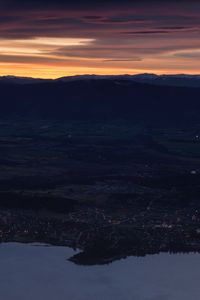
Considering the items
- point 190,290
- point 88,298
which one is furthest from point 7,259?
point 190,290

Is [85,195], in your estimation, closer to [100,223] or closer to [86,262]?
[100,223]

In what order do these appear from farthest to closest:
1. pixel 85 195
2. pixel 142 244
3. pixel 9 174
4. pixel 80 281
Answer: pixel 9 174 < pixel 85 195 < pixel 142 244 < pixel 80 281

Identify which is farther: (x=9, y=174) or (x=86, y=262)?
(x=9, y=174)

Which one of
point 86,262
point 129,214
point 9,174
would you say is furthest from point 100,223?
point 9,174

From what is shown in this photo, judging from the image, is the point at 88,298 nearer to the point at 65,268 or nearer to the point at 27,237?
the point at 65,268

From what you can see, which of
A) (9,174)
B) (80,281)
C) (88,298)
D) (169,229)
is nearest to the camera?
(88,298)

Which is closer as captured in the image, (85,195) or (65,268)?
(65,268)
